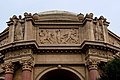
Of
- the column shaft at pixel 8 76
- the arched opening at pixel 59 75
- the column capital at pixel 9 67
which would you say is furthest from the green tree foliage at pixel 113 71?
the column capital at pixel 9 67

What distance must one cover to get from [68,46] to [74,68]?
1.71 metres

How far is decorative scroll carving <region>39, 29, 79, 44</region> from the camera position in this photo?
2447 cm

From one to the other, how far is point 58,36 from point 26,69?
3890 millimetres

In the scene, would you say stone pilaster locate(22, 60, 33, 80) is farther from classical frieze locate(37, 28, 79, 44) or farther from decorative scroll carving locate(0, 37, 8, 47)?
decorative scroll carving locate(0, 37, 8, 47)

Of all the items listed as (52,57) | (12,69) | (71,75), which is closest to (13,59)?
(12,69)

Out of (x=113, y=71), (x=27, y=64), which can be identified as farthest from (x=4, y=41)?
(x=113, y=71)

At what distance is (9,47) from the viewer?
23688mm

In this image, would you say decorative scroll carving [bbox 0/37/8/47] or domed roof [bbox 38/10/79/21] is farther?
domed roof [bbox 38/10/79/21]

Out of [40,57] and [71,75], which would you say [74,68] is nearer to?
[71,75]

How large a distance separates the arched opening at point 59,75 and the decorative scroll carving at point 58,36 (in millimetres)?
2285

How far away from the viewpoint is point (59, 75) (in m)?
24.8

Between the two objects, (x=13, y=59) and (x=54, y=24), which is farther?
(x=54, y=24)

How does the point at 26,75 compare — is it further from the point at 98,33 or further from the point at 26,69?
the point at 98,33

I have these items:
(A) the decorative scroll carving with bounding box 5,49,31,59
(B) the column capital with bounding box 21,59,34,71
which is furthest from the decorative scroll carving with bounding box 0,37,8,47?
(B) the column capital with bounding box 21,59,34,71
